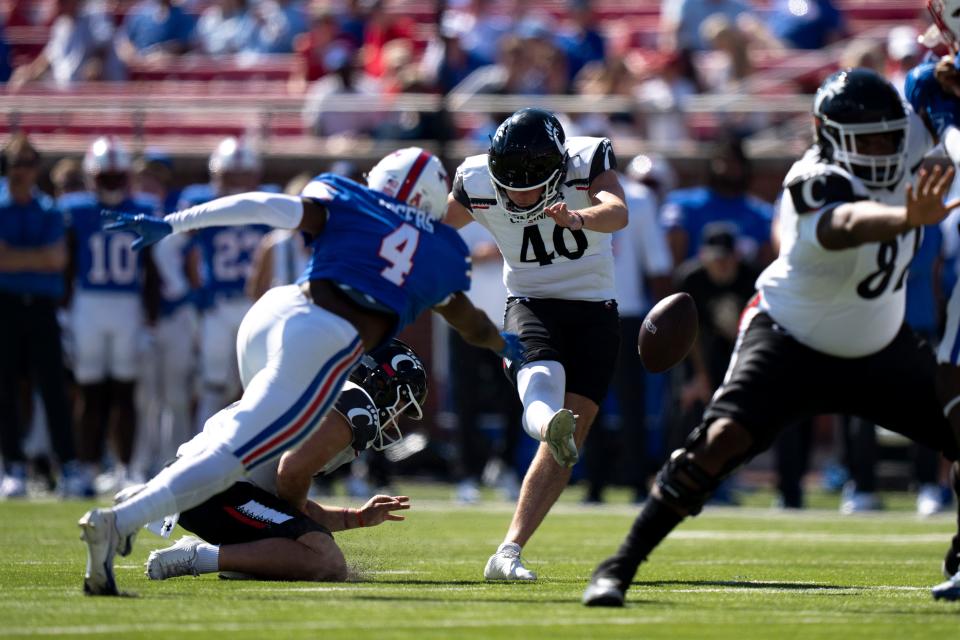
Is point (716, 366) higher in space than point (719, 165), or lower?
lower

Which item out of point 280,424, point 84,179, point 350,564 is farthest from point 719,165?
point 280,424

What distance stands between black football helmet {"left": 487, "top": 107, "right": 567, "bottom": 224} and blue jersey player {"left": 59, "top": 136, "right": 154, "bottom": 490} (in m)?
5.89

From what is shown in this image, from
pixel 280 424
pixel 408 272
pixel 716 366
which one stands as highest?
pixel 408 272

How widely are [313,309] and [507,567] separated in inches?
52.4

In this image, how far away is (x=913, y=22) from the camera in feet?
53.4

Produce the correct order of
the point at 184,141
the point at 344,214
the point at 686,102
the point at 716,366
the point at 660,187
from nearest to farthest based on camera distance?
the point at 344,214
the point at 716,366
the point at 660,187
the point at 686,102
the point at 184,141

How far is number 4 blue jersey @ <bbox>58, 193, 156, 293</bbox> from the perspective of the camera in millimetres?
12141

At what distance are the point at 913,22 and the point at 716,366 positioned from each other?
6365 millimetres

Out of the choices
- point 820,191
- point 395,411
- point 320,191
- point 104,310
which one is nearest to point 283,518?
point 395,411

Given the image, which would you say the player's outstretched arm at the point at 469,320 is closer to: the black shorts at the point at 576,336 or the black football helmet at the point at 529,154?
the black shorts at the point at 576,336

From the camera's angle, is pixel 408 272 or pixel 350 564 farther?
pixel 350 564

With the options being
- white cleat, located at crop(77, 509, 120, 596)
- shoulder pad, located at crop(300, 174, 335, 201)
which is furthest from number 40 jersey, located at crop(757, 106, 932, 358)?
white cleat, located at crop(77, 509, 120, 596)

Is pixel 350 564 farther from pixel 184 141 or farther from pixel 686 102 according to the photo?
pixel 184 141

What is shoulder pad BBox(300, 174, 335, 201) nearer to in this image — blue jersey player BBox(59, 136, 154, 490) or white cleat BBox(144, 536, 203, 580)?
white cleat BBox(144, 536, 203, 580)
